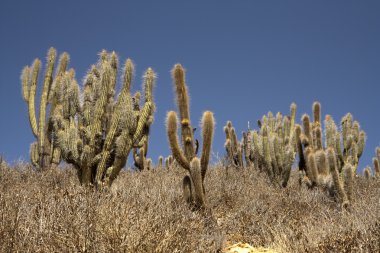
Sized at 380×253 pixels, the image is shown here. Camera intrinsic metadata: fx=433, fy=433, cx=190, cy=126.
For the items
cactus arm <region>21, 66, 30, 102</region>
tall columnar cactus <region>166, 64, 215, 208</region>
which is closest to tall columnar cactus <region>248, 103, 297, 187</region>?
tall columnar cactus <region>166, 64, 215, 208</region>

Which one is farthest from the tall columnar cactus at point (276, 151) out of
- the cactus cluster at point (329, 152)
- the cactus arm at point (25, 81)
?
the cactus arm at point (25, 81)

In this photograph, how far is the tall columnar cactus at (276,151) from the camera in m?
11.7

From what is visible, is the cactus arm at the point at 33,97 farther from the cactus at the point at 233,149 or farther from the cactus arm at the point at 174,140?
the cactus at the point at 233,149

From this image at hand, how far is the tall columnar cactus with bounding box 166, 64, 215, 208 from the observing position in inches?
272

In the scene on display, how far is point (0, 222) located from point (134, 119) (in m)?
4.78

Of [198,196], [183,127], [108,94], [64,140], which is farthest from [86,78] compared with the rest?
[198,196]

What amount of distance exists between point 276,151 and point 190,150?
213 inches

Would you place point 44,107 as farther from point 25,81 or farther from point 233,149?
point 233,149

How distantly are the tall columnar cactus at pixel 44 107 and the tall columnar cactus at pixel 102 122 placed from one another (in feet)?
9.16

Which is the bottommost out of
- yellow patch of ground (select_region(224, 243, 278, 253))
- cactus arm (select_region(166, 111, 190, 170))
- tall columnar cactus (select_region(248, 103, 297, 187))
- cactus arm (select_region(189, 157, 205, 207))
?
yellow patch of ground (select_region(224, 243, 278, 253))

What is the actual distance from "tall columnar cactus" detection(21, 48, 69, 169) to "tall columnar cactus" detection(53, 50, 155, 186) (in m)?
2.79

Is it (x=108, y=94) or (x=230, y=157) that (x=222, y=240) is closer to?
(x=108, y=94)

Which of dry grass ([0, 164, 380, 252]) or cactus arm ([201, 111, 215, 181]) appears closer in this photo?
dry grass ([0, 164, 380, 252])

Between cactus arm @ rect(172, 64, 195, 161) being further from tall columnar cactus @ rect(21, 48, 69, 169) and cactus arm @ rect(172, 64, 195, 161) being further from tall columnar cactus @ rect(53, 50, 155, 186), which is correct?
tall columnar cactus @ rect(21, 48, 69, 169)
